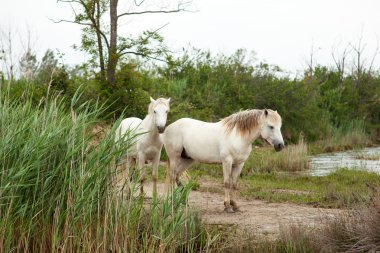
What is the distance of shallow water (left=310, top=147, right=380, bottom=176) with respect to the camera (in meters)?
15.2

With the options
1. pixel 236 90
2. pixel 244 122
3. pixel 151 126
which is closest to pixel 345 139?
pixel 236 90

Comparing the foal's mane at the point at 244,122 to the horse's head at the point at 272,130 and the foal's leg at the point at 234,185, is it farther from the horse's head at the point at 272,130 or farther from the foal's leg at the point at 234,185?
the foal's leg at the point at 234,185

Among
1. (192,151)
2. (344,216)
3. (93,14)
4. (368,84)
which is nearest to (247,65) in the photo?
(368,84)

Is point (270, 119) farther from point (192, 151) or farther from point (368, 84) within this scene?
point (368, 84)

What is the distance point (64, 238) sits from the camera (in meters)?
5.88

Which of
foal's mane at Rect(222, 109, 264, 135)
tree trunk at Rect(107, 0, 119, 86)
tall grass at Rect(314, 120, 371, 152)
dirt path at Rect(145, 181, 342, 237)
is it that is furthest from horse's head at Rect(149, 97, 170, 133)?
tall grass at Rect(314, 120, 371, 152)

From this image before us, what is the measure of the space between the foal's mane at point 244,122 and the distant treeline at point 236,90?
5513 mm

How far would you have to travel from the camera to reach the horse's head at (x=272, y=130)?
9125mm

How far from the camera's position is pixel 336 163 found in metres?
17.2

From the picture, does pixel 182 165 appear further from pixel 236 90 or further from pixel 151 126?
pixel 236 90

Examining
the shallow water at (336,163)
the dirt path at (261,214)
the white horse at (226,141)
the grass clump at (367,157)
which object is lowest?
the dirt path at (261,214)

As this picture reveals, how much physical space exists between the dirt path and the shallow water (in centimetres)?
515

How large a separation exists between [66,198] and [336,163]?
12.4m

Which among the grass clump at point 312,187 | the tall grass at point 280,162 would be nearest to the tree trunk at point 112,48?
the tall grass at point 280,162
